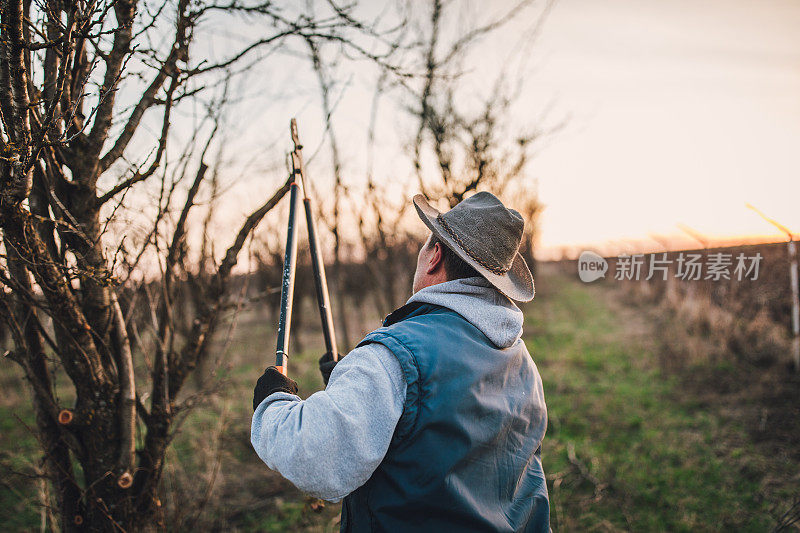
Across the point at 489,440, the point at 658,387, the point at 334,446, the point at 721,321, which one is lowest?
the point at 658,387

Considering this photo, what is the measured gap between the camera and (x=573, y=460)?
5039 millimetres

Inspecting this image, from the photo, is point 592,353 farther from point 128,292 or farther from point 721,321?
point 128,292

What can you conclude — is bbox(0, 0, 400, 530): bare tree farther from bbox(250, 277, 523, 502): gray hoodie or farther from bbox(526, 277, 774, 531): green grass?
bbox(526, 277, 774, 531): green grass

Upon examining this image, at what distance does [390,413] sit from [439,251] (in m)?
0.60

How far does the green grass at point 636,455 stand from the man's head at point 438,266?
3446mm

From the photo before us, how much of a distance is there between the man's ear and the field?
4.67ft

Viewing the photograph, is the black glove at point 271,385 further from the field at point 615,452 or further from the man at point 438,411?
the field at point 615,452

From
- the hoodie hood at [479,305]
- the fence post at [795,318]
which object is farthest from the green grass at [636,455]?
the hoodie hood at [479,305]

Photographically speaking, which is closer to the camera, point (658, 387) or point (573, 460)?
point (573, 460)

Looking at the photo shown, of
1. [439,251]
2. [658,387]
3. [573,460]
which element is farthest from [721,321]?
[439,251]

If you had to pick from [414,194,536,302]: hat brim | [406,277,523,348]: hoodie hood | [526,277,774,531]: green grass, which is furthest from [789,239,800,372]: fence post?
[406,277,523,348]: hoodie hood

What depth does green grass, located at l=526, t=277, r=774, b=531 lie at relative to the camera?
4.16 m

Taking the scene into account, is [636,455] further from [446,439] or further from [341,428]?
[341,428]

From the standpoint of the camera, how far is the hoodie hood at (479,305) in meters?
1.40
